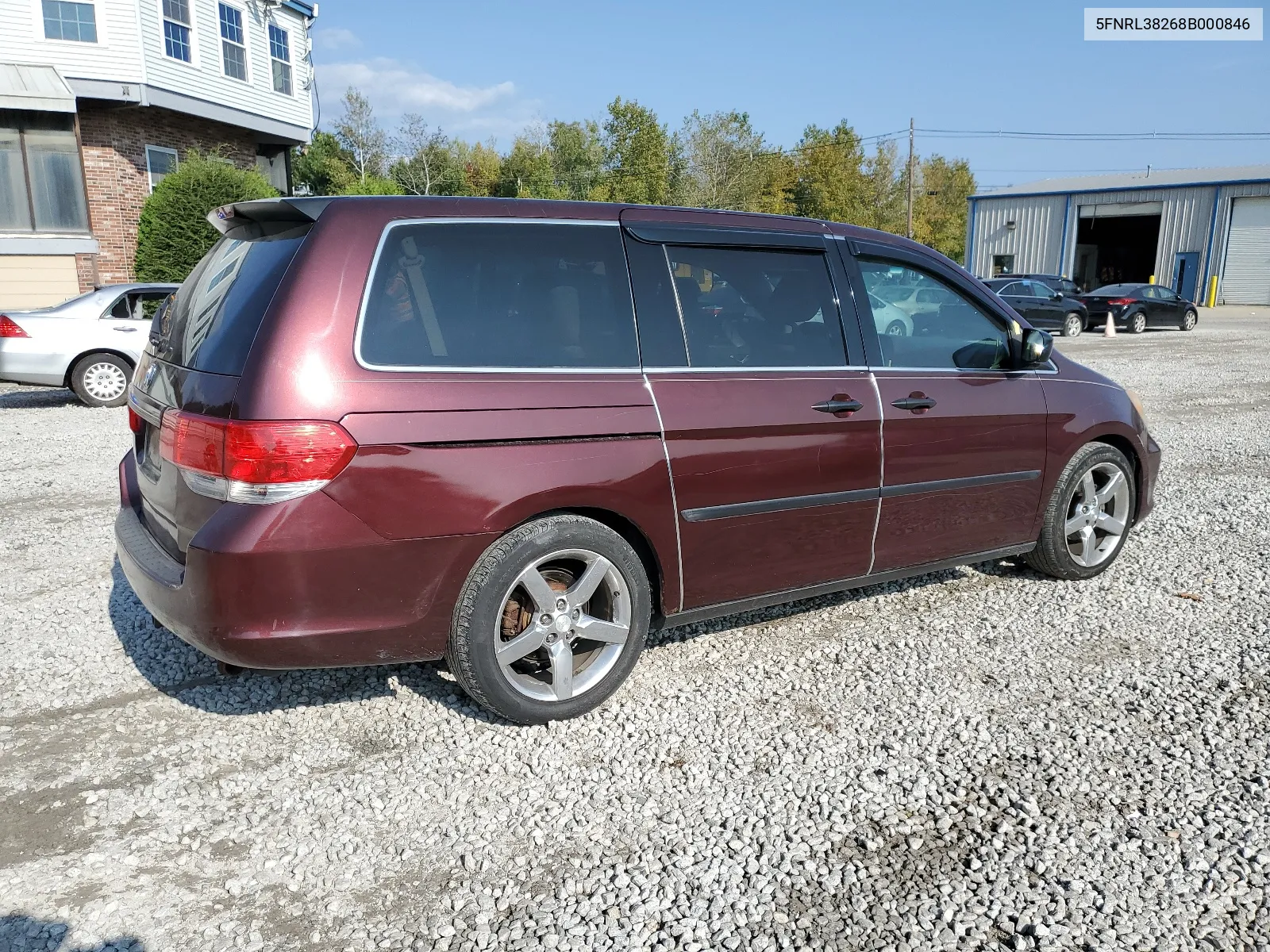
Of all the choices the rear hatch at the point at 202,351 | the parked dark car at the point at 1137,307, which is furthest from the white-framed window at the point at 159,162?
the parked dark car at the point at 1137,307

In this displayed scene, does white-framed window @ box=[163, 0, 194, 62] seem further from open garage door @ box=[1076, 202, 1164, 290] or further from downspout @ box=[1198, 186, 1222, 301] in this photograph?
downspout @ box=[1198, 186, 1222, 301]

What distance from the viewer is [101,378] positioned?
11.5 m

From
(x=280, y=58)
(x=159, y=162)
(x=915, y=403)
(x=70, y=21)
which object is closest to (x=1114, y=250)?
(x=280, y=58)

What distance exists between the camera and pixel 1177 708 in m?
3.73

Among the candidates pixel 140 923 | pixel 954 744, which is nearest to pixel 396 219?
pixel 140 923

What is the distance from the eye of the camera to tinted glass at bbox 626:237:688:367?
145 inches

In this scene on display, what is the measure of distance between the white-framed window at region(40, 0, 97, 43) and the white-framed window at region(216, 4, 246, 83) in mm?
3319

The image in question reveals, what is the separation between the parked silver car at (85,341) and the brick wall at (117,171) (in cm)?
1042

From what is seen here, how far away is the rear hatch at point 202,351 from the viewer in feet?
A: 10.2

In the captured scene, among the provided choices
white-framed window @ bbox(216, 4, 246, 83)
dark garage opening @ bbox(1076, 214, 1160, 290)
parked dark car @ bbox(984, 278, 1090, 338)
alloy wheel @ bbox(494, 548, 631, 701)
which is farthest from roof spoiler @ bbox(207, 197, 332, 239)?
→ dark garage opening @ bbox(1076, 214, 1160, 290)

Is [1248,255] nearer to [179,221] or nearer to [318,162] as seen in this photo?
[179,221]

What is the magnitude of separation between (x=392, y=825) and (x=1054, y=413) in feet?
12.2

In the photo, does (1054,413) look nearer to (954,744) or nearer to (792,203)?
(954,744)

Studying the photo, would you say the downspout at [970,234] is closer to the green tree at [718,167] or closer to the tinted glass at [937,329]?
the green tree at [718,167]
